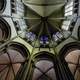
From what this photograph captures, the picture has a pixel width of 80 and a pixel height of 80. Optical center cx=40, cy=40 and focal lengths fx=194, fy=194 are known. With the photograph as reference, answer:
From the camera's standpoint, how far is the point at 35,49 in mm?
13469

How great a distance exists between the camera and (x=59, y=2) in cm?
1591

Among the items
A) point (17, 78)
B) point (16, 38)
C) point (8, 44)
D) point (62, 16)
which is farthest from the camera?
point (62, 16)

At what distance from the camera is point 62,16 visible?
52.2 feet

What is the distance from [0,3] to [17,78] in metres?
4.74

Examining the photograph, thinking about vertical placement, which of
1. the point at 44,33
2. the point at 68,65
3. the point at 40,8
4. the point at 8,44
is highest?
the point at 40,8

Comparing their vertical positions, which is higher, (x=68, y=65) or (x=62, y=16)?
(x=62, y=16)

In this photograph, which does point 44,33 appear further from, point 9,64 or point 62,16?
point 9,64

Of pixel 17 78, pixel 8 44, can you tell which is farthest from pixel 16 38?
pixel 17 78

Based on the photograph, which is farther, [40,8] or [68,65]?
[40,8]

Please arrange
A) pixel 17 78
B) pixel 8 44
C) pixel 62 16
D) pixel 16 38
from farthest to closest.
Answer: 1. pixel 62 16
2. pixel 16 38
3. pixel 8 44
4. pixel 17 78

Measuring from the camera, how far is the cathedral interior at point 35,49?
38.3ft

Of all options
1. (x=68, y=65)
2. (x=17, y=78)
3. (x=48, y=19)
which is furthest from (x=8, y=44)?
(x=48, y=19)

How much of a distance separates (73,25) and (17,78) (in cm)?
510

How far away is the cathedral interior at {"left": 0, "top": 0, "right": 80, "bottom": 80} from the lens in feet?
38.3
